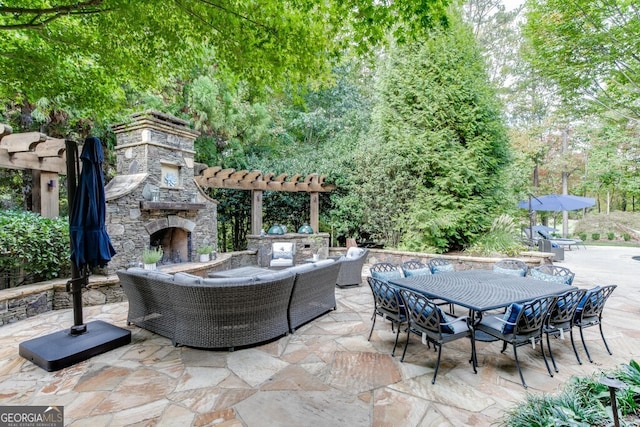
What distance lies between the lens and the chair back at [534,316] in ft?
9.98

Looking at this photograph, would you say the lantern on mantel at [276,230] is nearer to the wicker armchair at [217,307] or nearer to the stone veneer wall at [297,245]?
the stone veneer wall at [297,245]

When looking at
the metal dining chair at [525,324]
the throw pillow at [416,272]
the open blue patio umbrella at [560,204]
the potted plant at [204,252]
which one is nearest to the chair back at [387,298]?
the metal dining chair at [525,324]

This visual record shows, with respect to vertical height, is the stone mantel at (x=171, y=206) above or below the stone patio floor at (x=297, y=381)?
above

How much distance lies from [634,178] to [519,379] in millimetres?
15844

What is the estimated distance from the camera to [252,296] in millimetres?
3508

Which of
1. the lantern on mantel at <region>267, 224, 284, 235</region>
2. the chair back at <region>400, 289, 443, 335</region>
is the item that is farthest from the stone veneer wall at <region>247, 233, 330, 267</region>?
the chair back at <region>400, 289, 443, 335</region>

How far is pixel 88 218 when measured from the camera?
3469 mm

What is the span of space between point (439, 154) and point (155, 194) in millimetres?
7326

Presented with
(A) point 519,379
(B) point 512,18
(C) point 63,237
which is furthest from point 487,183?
(B) point 512,18

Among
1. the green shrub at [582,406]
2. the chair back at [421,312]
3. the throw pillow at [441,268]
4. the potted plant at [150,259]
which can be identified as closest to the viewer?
the green shrub at [582,406]

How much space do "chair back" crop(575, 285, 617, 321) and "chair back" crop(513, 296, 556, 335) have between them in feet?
2.30

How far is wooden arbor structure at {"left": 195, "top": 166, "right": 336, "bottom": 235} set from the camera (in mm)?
7633

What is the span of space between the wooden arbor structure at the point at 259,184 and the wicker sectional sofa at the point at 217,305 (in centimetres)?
394

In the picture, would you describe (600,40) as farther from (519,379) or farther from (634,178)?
(634,178)
